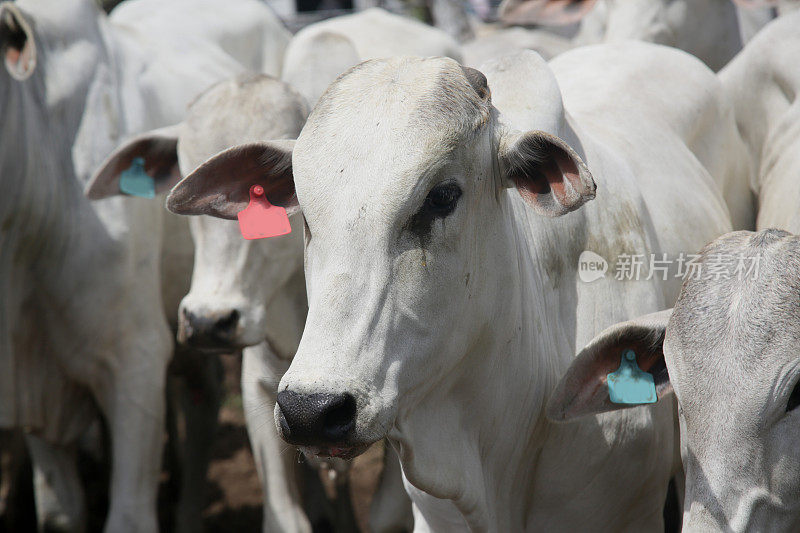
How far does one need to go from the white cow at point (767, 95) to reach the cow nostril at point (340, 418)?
236 centimetres

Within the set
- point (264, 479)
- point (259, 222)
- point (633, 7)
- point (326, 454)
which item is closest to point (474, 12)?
point (633, 7)

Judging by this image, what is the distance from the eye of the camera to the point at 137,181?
3635mm

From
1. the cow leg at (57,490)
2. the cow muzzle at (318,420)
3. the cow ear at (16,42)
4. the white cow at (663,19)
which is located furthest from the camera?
the white cow at (663,19)

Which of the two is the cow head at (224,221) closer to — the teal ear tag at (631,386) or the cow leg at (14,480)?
the teal ear tag at (631,386)

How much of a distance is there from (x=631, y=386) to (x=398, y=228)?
75cm

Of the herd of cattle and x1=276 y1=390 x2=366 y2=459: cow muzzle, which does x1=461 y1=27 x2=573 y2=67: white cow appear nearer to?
the herd of cattle

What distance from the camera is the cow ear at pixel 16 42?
367 cm

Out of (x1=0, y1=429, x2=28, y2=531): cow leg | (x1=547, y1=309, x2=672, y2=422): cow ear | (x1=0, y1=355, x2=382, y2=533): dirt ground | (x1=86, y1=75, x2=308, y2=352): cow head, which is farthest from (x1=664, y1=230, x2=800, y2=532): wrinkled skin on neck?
(x1=0, y1=429, x2=28, y2=531): cow leg

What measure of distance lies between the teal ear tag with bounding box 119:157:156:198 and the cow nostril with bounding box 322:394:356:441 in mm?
1853

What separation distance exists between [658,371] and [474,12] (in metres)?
7.85

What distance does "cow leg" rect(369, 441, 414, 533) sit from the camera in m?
3.89

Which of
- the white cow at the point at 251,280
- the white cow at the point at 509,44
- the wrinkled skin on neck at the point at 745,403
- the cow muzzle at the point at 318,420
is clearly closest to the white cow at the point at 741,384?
the wrinkled skin on neck at the point at 745,403

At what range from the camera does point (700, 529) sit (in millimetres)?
2145

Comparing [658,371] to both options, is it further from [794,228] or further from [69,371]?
[69,371]
